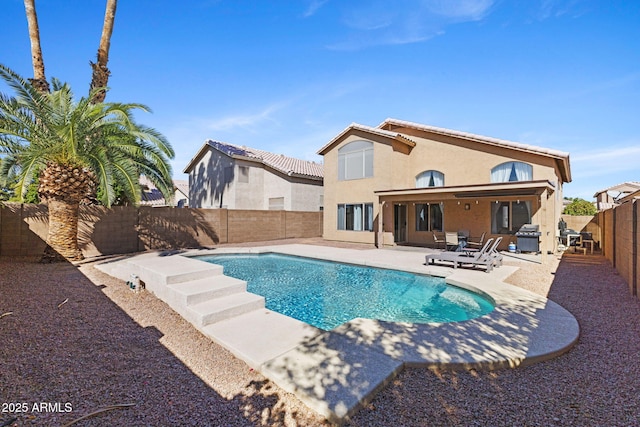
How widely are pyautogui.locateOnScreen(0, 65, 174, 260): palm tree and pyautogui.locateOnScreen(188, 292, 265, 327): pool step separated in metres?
6.54

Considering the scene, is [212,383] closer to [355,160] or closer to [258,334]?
[258,334]

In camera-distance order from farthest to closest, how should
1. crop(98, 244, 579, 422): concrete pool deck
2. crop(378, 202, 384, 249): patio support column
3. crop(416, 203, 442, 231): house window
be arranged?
crop(416, 203, 442, 231): house window, crop(378, 202, 384, 249): patio support column, crop(98, 244, 579, 422): concrete pool deck

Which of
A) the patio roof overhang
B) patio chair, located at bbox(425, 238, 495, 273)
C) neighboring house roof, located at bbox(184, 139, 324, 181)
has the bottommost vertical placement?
patio chair, located at bbox(425, 238, 495, 273)

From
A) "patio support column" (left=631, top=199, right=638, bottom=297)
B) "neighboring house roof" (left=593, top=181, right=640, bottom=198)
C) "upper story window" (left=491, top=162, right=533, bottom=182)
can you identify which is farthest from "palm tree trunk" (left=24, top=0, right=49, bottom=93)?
"neighboring house roof" (left=593, top=181, right=640, bottom=198)

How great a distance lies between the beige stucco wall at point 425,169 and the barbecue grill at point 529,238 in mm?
834

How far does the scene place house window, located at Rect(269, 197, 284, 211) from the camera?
77.8 ft

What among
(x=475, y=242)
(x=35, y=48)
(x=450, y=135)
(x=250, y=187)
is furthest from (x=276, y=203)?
(x=35, y=48)

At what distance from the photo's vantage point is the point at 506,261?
12.0 metres

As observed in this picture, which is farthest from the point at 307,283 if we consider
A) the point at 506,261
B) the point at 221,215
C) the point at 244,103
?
the point at 244,103

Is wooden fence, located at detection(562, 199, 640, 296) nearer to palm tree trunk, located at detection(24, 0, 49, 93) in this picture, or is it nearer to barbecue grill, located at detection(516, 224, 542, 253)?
barbecue grill, located at detection(516, 224, 542, 253)

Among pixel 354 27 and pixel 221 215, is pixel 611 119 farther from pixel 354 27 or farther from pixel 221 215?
pixel 221 215

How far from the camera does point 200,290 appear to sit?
638 centimetres

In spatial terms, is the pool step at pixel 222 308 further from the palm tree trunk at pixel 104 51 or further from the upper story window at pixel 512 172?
the upper story window at pixel 512 172

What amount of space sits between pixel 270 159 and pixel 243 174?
3.03m
